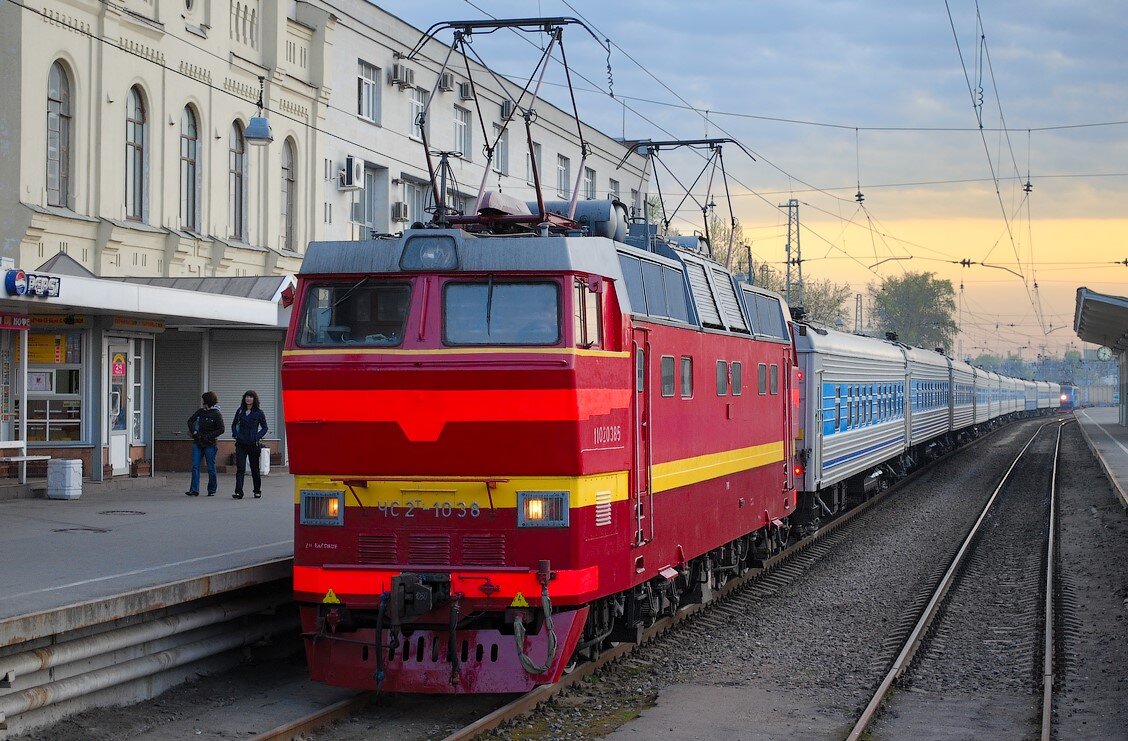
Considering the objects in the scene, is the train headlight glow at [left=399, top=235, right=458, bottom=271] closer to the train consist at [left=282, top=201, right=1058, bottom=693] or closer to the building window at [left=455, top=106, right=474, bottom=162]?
the train consist at [left=282, top=201, right=1058, bottom=693]

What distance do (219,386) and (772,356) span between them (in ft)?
39.9

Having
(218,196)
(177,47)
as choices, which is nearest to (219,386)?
(218,196)

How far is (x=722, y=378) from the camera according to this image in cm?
1295

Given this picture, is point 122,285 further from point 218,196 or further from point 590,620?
point 590,620

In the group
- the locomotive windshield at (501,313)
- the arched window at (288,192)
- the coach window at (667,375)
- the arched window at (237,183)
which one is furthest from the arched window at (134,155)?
the locomotive windshield at (501,313)

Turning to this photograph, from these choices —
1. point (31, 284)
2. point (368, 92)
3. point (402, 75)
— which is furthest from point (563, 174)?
point (31, 284)

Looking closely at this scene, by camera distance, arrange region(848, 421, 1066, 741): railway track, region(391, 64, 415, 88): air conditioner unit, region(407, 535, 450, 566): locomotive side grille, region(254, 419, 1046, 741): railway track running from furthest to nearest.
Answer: region(391, 64, 415, 88): air conditioner unit, region(848, 421, 1066, 741): railway track, region(407, 535, 450, 566): locomotive side grille, region(254, 419, 1046, 741): railway track

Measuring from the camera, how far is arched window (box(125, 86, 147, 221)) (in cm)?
2158

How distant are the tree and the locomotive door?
394 ft

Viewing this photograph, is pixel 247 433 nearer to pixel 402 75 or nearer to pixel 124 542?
pixel 124 542

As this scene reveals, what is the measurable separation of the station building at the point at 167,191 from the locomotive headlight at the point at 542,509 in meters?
9.00

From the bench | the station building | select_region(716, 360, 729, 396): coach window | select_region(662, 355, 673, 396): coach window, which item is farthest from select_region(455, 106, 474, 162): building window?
select_region(662, 355, 673, 396): coach window

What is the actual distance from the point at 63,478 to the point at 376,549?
9808mm

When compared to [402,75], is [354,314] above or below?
below
